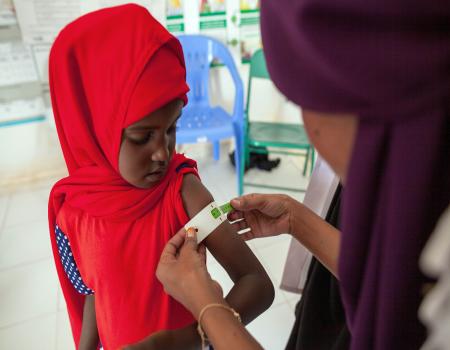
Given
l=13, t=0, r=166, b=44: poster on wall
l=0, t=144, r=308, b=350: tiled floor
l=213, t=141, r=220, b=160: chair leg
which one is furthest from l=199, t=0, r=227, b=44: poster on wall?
l=0, t=144, r=308, b=350: tiled floor

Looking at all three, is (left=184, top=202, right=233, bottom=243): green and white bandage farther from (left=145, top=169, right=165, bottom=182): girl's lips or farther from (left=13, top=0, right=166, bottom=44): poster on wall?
(left=13, top=0, right=166, bottom=44): poster on wall

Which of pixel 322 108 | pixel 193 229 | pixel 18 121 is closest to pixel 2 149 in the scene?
pixel 18 121

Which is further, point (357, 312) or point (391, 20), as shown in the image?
point (357, 312)

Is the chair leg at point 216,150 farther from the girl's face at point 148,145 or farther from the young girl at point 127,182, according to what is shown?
the girl's face at point 148,145

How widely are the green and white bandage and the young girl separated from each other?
30mm

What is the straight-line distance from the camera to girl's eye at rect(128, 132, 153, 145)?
2.40 feet

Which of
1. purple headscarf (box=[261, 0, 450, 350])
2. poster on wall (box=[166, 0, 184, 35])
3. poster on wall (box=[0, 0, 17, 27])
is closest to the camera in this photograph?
purple headscarf (box=[261, 0, 450, 350])

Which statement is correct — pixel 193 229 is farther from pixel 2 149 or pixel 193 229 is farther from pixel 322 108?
pixel 2 149

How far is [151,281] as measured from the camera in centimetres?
82

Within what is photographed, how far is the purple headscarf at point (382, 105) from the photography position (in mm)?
348

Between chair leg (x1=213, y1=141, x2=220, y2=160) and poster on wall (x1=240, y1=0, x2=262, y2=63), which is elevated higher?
poster on wall (x1=240, y1=0, x2=262, y2=63)

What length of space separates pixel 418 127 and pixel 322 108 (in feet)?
0.35

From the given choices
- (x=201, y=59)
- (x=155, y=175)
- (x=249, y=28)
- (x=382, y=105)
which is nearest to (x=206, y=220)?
(x=155, y=175)

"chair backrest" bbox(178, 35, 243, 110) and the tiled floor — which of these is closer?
the tiled floor
